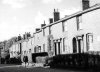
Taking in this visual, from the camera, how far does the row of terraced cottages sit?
3441 cm

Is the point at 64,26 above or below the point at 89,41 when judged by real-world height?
above

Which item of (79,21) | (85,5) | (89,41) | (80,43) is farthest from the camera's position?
(79,21)

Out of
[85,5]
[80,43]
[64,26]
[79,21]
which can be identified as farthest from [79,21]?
[64,26]

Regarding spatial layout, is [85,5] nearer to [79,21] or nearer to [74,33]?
[79,21]

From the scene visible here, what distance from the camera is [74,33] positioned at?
39.6 metres

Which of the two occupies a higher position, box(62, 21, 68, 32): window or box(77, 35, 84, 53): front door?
box(62, 21, 68, 32): window

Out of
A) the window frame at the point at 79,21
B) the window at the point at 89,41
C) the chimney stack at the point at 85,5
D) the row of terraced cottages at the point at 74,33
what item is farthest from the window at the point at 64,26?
the window at the point at 89,41

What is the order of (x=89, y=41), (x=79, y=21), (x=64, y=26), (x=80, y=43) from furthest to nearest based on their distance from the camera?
(x=64, y=26) < (x=79, y=21) < (x=80, y=43) < (x=89, y=41)

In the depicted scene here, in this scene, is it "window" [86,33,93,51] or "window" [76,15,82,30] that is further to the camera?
"window" [76,15,82,30]

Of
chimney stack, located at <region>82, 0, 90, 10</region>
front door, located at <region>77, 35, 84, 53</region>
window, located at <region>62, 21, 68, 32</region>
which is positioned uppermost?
chimney stack, located at <region>82, 0, 90, 10</region>

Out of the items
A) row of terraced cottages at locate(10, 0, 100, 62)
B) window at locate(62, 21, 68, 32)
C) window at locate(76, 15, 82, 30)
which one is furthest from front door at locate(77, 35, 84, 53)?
window at locate(62, 21, 68, 32)

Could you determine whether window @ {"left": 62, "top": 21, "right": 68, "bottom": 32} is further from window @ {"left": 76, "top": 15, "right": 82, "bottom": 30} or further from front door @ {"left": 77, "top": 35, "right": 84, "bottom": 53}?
front door @ {"left": 77, "top": 35, "right": 84, "bottom": 53}

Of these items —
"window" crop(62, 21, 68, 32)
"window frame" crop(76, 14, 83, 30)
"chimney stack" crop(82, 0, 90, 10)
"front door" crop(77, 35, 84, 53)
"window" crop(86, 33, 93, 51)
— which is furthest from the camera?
"window" crop(62, 21, 68, 32)

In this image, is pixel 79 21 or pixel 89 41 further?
pixel 79 21
